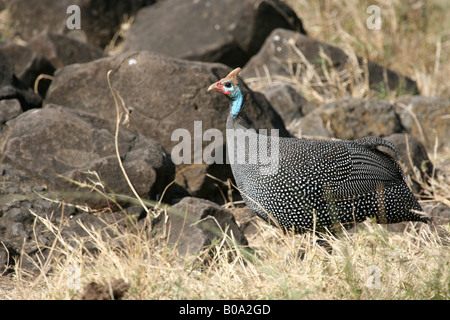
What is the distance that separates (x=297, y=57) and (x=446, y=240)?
3.91 m

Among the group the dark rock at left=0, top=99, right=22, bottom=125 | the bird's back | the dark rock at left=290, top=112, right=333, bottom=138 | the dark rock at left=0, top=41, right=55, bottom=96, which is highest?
the dark rock at left=0, top=41, right=55, bottom=96

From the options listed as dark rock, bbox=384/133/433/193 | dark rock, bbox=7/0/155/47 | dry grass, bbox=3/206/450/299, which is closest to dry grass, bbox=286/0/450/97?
dark rock, bbox=384/133/433/193

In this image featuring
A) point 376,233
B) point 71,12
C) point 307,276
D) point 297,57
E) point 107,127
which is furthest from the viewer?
point 71,12

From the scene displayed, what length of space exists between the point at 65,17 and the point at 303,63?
3.15m

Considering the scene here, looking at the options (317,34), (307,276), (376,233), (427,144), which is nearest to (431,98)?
(427,144)

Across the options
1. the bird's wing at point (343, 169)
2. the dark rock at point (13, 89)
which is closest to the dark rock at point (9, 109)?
the dark rock at point (13, 89)

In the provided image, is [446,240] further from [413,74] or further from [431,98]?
[413,74]

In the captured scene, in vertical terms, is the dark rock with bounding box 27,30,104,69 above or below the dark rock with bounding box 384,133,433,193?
above

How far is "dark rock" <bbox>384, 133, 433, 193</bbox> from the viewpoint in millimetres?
4918

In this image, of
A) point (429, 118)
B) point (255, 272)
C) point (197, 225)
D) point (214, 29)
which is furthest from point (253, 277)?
point (214, 29)

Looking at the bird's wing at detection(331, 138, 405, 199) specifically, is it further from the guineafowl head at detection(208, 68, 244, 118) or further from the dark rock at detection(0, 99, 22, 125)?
the dark rock at detection(0, 99, 22, 125)

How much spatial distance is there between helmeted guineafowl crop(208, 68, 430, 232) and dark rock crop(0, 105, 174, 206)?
799mm

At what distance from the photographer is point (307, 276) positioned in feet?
9.57

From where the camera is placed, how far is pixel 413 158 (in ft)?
16.4
